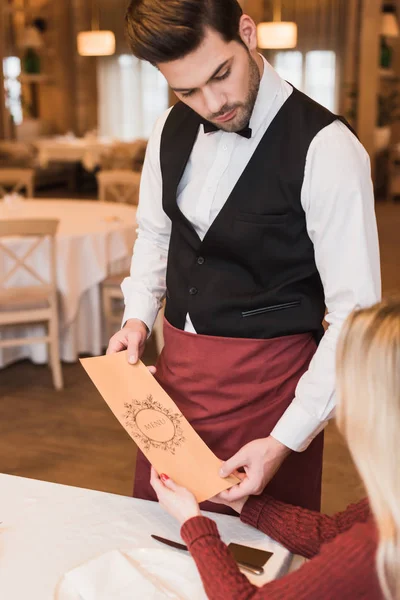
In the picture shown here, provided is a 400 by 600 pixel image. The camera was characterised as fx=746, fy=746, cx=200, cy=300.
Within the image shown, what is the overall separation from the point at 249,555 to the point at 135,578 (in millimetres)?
204

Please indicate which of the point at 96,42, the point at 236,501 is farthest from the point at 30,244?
the point at 96,42

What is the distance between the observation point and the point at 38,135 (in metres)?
12.1

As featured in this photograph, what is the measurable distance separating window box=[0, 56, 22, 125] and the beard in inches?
429

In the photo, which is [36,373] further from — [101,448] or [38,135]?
[38,135]

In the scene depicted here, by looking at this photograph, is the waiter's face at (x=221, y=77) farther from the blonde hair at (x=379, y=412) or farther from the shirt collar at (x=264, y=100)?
the blonde hair at (x=379, y=412)

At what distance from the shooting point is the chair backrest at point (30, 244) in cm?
395

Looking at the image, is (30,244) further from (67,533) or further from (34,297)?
(67,533)

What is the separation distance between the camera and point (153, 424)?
1400mm

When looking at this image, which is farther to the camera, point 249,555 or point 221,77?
point 221,77

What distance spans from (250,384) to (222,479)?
288mm

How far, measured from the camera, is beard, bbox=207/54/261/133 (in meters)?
1.41

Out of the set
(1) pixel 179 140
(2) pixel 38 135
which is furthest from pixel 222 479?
(2) pixel 38 135

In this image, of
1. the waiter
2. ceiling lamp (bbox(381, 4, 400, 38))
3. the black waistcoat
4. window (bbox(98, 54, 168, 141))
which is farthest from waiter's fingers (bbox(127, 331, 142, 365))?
window (bbox(98, 54, 168, 141))

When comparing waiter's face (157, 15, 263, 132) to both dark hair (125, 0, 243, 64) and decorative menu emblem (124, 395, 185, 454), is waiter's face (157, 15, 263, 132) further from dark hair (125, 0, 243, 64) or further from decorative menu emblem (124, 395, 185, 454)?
decorative menu emblem (124, 395, 185, 454)
